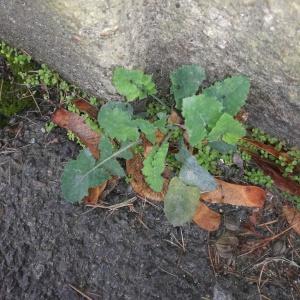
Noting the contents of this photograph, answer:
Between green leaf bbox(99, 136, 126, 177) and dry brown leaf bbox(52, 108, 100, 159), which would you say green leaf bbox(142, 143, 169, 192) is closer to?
green leaf bbox(99, 136, 126, 177)

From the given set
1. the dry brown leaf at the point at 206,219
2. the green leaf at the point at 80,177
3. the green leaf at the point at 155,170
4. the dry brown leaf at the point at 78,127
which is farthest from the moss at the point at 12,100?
the dry brown leaf at the point at 206,219

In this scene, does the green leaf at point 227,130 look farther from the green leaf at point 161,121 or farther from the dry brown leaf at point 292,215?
the dry brown leaf at point 292,215

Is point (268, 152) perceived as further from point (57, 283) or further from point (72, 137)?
point (57, 283)

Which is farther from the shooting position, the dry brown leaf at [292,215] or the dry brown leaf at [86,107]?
the dry brown leaf at [86,107]

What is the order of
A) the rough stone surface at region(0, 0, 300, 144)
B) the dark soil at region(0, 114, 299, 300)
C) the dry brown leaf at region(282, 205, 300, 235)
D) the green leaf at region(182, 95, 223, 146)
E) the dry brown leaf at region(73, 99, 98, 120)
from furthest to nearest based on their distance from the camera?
1. the dry brown leaf at region(73, 99, 98, 120)
2. the dry brown leaf at region(282, 205, 300, 235)
3. the dark soil at region(0, 114, 299, 300)
4. the green leaf at region(182, 95, 223, 146)
5. the rough stone surface at region(0, 0, 300, 144)

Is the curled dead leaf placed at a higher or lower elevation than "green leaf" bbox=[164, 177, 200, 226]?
lower

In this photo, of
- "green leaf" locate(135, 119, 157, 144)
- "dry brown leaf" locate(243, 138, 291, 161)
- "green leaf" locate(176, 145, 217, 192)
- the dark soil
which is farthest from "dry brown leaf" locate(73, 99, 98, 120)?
"dry brown leaf" locate(243, 138, 291, 161)
